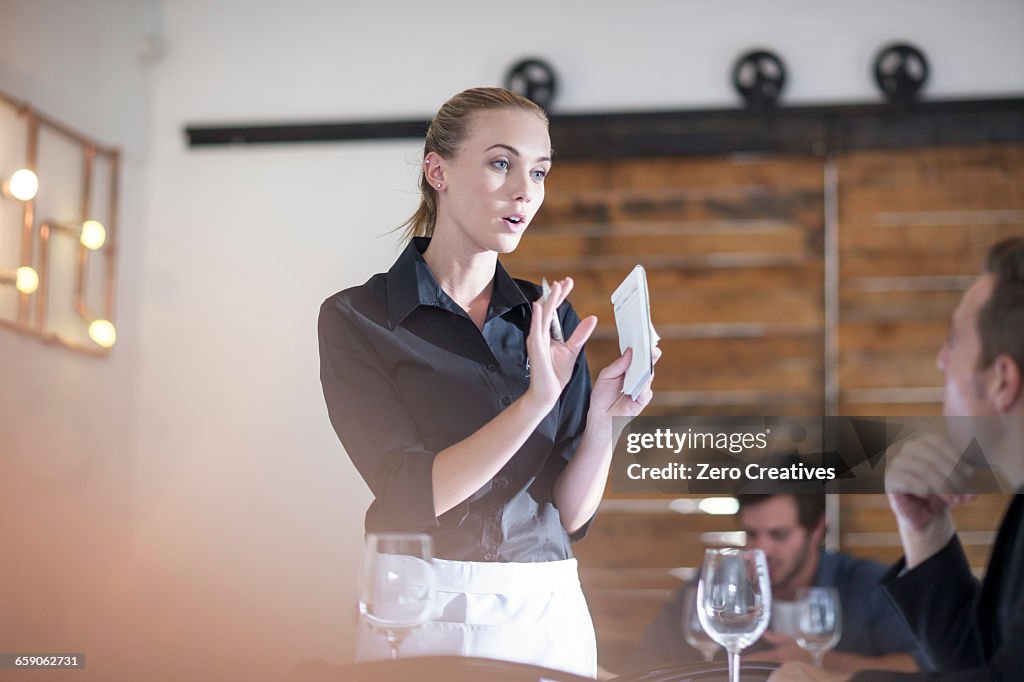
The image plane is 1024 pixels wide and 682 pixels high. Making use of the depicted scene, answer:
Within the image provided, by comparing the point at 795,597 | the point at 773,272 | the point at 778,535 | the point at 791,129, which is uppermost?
the point at 791,129

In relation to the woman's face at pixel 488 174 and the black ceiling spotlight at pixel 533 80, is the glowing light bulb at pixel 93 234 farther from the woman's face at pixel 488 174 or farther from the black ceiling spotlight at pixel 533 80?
the black ceiling spotlight at pixel 533 80

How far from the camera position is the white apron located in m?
1.26

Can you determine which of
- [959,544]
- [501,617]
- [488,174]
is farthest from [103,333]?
[959,544]

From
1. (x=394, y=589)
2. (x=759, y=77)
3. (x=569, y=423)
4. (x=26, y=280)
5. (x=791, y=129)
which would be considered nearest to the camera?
(x=394, y=589)

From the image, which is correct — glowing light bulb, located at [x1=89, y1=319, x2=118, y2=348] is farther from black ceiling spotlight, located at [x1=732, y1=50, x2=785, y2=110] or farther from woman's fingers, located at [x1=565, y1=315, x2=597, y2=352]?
black ceiling spotlight, located at [x1=732, y1=50, x2=785, y2=110]

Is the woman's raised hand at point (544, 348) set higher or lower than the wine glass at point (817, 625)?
higher

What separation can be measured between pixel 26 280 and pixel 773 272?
5.11 feet

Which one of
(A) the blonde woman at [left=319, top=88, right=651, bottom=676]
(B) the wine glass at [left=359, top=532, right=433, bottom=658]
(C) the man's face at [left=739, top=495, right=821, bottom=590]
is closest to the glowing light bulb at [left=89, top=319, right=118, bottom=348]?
(A) the blonde woman at [left=319, top=88, right=651, bottom=676]

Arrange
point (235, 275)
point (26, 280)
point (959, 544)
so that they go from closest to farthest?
point (959, 544) → point (26, 280) → point (235, 275)

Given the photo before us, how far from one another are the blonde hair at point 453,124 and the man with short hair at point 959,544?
2.16ft

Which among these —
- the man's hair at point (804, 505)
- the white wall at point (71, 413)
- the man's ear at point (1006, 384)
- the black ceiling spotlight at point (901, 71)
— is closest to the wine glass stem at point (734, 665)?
the man's ear at point (1006, 384)

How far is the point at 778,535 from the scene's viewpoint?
2010 millimetres

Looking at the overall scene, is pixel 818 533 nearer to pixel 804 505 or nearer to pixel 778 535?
pixel 804 505

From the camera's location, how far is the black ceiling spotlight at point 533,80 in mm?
2078
